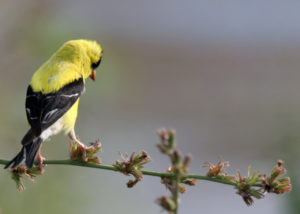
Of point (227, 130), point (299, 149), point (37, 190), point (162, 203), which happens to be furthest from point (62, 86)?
point (227, 130)

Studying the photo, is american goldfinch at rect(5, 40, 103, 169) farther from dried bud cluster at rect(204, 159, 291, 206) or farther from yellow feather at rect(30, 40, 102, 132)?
dried bud cluster at rect(204, 159, 291, 206)

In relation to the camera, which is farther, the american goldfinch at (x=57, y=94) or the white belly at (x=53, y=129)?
the white belly at (x=53, y=129)

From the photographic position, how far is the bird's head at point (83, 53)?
3.05m

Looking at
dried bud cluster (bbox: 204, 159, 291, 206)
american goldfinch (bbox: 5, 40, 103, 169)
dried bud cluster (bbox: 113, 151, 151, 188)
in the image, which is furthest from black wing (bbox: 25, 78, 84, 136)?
dried bud cluster (bbox: 204, 159, 291, 206)

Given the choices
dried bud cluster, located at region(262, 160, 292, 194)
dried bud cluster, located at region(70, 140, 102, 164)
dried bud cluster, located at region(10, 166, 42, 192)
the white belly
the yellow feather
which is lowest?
dried bud cluster, located at region(262, 160, 292, 194)

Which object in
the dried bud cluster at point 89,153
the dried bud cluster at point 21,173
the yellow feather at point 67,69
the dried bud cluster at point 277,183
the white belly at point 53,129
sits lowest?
the dried bud cluster at point 277,183

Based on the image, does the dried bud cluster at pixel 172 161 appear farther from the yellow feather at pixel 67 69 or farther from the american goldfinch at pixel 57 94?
the yellow feather at pixel 67 69

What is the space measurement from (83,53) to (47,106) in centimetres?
70

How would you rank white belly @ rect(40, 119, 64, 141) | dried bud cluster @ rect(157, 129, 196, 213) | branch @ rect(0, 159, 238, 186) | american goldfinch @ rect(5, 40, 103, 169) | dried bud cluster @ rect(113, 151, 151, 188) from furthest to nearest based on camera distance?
white belly @ rect(40, 119, 64, 141) → american goldfinch @ rect(5, 40, 103, 169) → dried bud cluster @ rect(113, 151, 151, 188) → branch @ rect(0, 159, 238, 186) → dried bud cluster @ rect(157, 129, 196, 213)

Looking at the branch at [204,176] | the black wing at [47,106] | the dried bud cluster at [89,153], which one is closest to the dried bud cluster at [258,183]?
the branch at [204,176]

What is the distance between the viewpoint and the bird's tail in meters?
1.75

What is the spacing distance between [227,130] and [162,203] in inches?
307

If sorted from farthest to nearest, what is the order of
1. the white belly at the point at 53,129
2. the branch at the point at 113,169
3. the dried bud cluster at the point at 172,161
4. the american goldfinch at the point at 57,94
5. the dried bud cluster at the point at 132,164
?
the white belly at the point at 53,129 < the american goldfinch at the point at 57,94 < the dried bud cluster at the point at 132,164 < the branch at the point at 113,169 < the dried bud cluster at the point at 172,161

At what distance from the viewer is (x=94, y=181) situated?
319 centimetres
